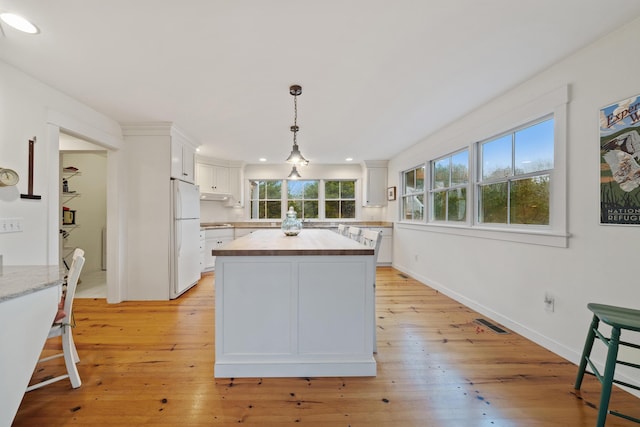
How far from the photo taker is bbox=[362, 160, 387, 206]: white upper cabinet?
5.91 metres

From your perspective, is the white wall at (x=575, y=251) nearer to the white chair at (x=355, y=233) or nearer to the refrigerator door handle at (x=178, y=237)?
the white chair at (x=355, y=233)

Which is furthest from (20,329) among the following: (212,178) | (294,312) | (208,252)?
(212,178)

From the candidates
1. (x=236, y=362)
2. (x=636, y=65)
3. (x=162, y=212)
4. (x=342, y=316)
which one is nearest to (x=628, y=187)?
(x=636, y=65)

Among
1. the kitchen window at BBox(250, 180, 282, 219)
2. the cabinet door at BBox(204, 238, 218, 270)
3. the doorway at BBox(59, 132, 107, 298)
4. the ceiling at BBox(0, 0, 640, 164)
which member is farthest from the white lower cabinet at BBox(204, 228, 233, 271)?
the ceiling at BBox(0, 0, 640, 164)

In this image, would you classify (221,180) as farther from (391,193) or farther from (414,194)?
(414,194)

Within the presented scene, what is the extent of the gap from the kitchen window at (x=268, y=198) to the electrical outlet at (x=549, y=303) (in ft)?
16.1

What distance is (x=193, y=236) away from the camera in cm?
404

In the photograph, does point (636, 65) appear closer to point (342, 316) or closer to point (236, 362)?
point (342, 316)

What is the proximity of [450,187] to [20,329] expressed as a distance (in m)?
4.08

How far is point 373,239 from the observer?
2193 mm

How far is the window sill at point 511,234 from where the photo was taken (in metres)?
2.14

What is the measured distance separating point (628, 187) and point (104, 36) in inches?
136

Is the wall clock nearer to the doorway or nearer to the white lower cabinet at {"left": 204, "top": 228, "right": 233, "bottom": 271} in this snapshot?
the white lower cabinet at {"left": 204, "top": 228, "right": 233, "bottom": 271}

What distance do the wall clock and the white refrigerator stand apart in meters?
1.49
